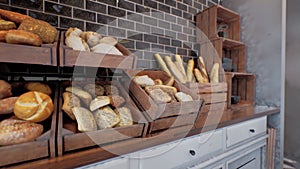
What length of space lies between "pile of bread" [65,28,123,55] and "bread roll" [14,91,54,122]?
0.77ft

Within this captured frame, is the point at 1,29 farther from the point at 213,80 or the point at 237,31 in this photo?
the point at 237,31

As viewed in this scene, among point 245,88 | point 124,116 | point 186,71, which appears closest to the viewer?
point 124,116

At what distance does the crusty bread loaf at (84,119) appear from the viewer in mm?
656

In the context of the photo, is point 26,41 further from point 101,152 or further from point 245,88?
point 245,88

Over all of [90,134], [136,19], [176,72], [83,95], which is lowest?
[90,134]

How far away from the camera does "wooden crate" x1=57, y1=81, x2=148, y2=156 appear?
2.01ft

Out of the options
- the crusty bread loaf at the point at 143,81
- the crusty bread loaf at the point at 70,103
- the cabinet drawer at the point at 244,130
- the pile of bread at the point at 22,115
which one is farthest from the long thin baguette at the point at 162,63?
the pile of bread at the point at 22,115

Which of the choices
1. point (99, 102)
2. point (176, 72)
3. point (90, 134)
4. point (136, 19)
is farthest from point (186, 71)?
point (90, 134)

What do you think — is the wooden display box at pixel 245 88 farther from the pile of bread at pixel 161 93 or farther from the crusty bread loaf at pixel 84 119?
the crusty bread loaf at pixel 84 119

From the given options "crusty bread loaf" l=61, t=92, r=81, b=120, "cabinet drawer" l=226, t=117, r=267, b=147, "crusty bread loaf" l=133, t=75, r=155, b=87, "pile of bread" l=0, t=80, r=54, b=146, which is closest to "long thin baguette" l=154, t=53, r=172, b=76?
"crusty bread loaf" l=133, t=75, r=155, b=87

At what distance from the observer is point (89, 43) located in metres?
0.87

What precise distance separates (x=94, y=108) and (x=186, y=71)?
0.95 metres

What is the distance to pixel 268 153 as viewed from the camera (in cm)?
159

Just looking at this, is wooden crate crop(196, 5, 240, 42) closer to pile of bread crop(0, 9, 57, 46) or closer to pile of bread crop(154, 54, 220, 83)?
pile of bread crop(154, 54, 220, 83)
